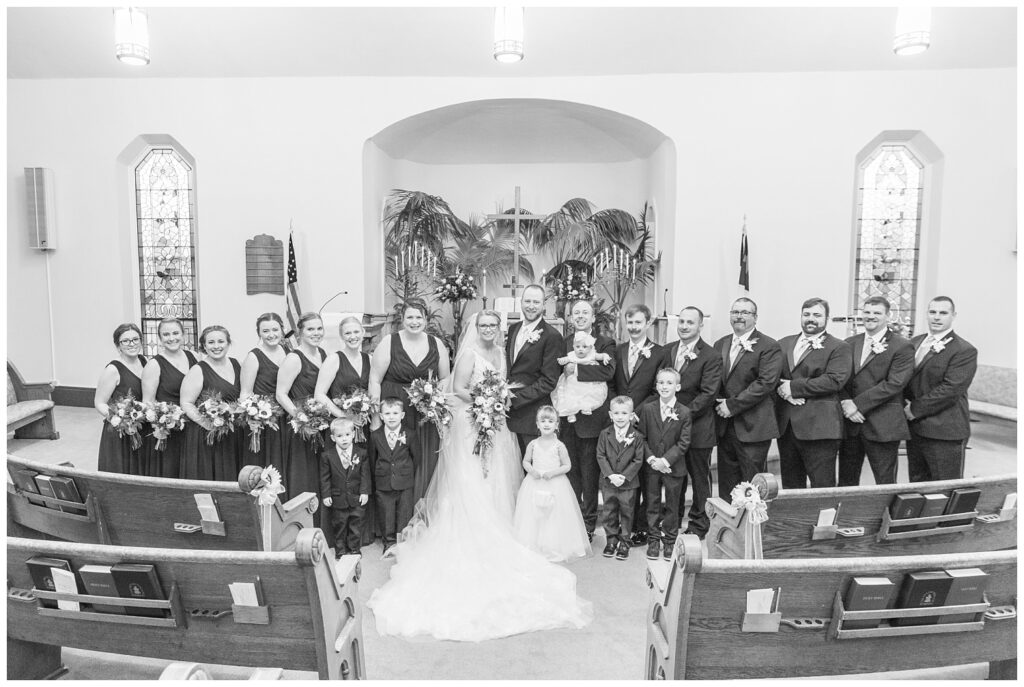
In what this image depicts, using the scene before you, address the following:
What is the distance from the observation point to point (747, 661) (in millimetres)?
2357

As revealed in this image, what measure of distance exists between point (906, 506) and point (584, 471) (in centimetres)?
223

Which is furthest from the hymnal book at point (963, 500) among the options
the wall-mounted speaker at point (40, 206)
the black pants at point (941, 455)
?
the wall-mounted speaker at point (40, 206)

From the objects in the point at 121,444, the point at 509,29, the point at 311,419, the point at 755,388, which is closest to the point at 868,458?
the point at 755,388

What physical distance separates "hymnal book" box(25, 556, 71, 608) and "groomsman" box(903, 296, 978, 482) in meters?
5.13

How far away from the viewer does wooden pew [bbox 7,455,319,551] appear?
3316 millimetres

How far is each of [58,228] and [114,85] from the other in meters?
2.07

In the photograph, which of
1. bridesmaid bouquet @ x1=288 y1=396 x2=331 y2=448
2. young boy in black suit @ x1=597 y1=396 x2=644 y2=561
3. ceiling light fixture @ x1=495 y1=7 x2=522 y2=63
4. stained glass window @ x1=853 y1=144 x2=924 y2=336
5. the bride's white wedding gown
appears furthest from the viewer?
stained glass window @ x1=853 y1=144 x2=924 y2=336

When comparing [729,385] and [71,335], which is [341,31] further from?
[729,385]

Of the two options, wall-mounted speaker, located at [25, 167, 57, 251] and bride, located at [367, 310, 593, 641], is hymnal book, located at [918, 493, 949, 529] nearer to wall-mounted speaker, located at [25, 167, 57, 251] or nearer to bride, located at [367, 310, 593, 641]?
bride, located at [367, 310, 593, 641]

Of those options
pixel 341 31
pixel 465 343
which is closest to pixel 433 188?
pixel 341 31

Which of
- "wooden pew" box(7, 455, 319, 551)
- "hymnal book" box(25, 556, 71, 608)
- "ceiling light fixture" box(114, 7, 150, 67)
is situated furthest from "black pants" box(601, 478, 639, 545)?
"ceiling light fixture" box(114, 7, 150, 67)

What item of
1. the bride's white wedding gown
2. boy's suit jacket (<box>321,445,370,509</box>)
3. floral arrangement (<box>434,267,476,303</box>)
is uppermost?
floral arrangement (<box>434,267,476,303</box>)

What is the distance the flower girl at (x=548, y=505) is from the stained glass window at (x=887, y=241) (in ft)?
20.9

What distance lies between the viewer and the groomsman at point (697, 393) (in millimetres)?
4695
